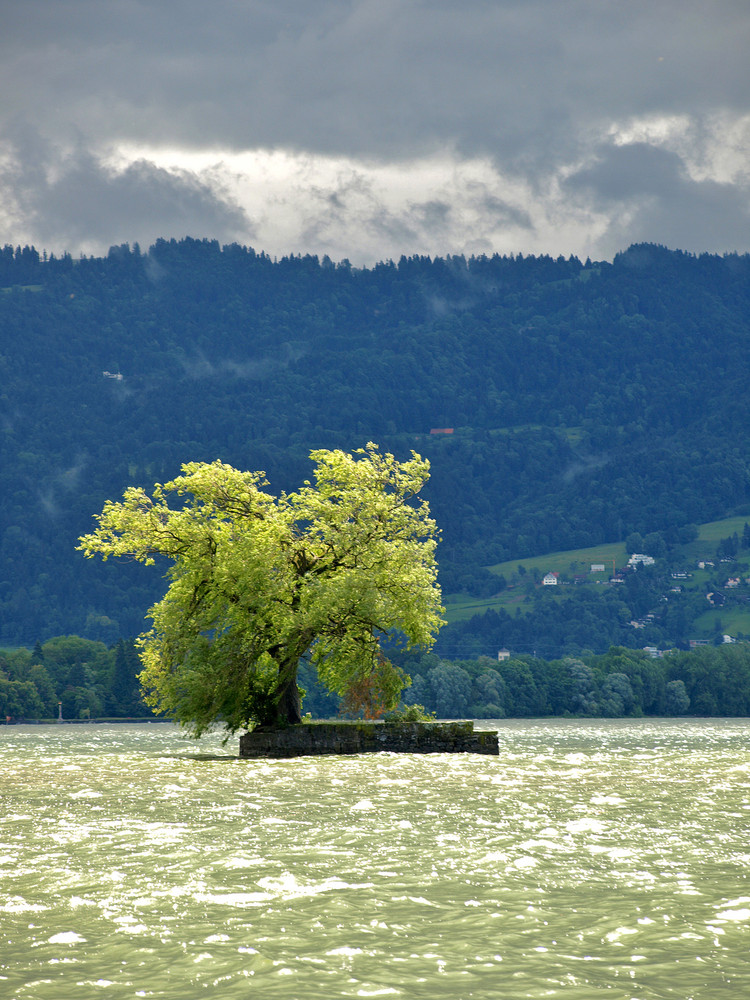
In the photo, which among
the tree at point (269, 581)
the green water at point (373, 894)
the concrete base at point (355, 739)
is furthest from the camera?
the concrete base at point (355, 739)

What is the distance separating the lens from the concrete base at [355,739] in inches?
2237

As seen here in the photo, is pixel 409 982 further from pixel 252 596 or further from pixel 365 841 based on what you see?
pixel 252 596

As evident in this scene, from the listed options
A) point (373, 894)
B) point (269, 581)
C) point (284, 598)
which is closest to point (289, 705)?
point (284, 598)

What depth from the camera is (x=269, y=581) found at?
5612 centimetres

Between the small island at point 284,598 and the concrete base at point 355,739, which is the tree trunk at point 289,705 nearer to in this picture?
the small island at point 284,598

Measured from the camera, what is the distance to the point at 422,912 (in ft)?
62.7

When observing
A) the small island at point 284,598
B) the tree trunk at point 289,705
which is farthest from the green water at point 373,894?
the tree trunk at point 289,705

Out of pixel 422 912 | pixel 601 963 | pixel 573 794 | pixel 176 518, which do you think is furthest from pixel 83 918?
pixel 176 518

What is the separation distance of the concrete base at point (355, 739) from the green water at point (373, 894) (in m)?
17.9

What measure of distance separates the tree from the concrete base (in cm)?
153

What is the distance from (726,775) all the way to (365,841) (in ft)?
85.8

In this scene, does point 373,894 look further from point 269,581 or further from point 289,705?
point 289,705

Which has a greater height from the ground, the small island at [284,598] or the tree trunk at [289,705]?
the small island at [284,598]

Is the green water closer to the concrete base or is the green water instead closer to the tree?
the tree
